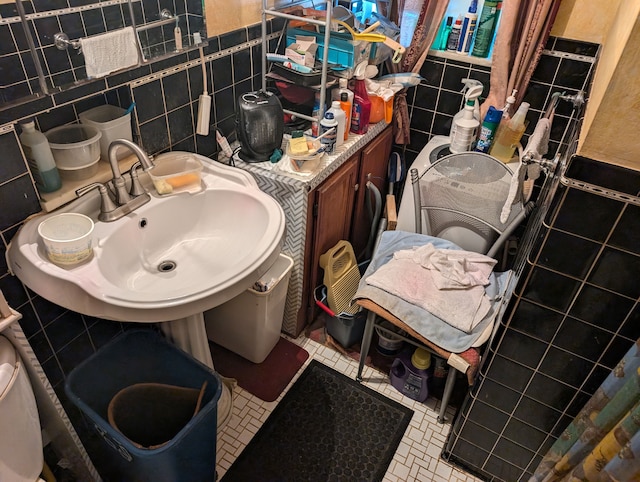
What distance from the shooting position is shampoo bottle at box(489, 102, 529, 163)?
1881 millimetres

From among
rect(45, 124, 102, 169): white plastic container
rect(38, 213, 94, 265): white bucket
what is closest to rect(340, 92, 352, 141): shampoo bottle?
rect(45, 124, 102, 169): white plastic container

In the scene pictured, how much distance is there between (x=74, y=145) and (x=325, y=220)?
3.05ft

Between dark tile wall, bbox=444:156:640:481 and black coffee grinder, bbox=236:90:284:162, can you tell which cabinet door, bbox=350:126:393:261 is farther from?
dark tile wall, bbox=444:156:640:481

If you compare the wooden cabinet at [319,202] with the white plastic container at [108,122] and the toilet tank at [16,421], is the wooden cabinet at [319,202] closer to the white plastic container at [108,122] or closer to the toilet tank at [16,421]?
the white plastic container at [108,122]

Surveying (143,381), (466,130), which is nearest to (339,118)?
(466,130)

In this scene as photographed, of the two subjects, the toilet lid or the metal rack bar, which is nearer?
the toilet lid

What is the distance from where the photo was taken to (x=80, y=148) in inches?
50.1

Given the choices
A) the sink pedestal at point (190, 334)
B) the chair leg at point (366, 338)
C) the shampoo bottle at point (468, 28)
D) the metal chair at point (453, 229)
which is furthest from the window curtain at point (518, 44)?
the sink pedestal at point (190, 334)

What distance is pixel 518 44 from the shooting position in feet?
6.06

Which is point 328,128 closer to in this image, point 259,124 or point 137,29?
point 259,124

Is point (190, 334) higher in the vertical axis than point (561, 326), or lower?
lower

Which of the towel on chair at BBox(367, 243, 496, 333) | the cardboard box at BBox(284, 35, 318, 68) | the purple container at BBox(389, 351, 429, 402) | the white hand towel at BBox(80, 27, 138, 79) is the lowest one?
the purple container at BBox(389, 351, 429, 402)

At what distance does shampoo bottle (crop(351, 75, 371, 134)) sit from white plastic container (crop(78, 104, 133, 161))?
2.94 feet

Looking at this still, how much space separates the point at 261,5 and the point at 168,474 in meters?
1.59
